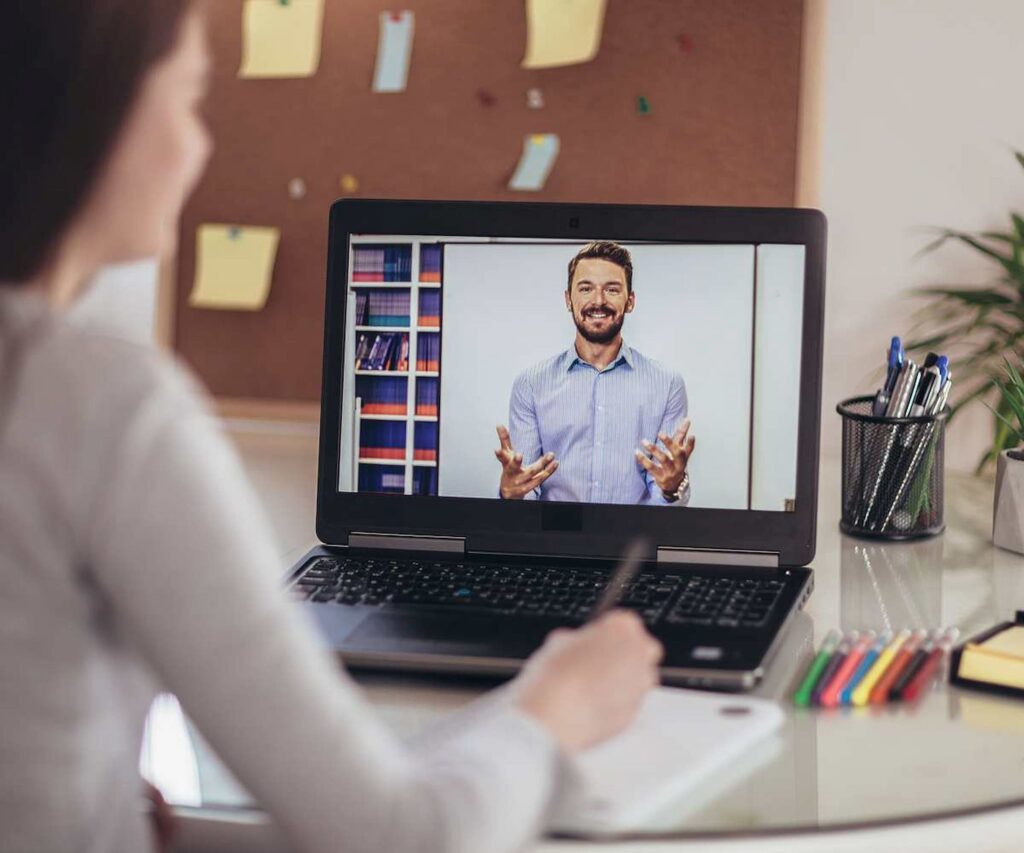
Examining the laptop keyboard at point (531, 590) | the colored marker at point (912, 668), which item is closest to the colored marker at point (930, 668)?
the colored marker at point (912, 668)

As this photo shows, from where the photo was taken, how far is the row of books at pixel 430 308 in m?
1.04

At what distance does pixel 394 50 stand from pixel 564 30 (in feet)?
0.72

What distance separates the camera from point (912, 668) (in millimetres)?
767

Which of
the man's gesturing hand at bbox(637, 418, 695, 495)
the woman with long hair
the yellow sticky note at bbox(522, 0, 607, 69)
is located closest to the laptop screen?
the man's gesturing hand at bbox(637, 418, 695, 495)

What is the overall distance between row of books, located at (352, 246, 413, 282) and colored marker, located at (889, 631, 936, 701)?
0.48m

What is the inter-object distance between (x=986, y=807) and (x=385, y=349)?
0.59 meters

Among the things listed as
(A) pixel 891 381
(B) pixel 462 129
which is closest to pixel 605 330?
(A) pixel 891 381

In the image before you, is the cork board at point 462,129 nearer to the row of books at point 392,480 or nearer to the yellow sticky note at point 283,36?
the yellow sticky note at point 283,36

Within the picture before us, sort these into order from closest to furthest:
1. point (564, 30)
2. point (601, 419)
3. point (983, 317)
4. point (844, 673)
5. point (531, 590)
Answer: point (844, 673) < point (531, 590) < point (601, 419) < point (564, 30) < point (983, 317)

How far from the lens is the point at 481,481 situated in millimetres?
1027

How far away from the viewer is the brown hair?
1.42ft

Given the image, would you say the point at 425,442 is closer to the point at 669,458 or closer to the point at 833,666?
the point at 669,458

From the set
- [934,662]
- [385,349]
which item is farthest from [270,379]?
[934,662]

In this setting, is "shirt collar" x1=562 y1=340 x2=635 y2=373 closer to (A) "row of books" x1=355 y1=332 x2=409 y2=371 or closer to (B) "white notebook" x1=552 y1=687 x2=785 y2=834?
(A) "row of books" x1=355 y1=332 x2=409 y2=371
